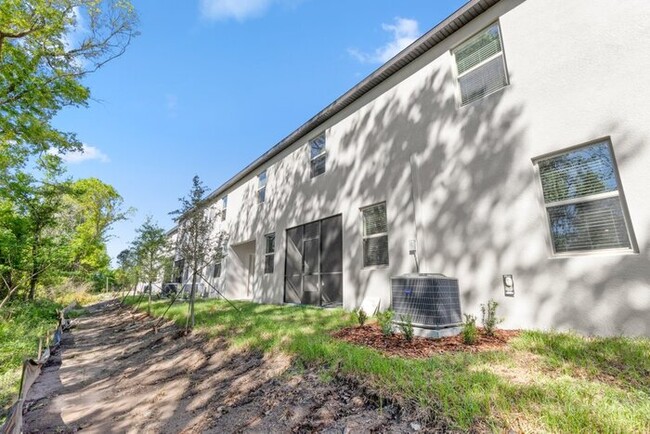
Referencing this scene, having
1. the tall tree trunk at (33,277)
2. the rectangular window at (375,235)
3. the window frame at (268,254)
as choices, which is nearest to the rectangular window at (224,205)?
the window frame at (268,254)

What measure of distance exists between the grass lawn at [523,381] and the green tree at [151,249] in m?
10.4

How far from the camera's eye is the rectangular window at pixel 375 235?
7074mm

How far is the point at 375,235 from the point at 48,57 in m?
13.4

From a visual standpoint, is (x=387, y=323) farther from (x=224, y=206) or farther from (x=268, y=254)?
(x=224, y=206)

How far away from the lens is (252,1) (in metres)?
8.52

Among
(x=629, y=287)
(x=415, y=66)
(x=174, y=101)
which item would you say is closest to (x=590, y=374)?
(x=629, y=287)

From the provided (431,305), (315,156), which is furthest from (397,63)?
(431,305)

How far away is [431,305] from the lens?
457 centimetres

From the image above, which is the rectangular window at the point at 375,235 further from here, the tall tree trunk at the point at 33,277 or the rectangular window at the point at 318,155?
the tall tree trunk at the point at 33,277

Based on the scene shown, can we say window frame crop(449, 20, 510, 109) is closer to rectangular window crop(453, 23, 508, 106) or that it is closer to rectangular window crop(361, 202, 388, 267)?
rectangular window crop(453, 23, 508, 106)

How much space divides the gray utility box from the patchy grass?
239 inches

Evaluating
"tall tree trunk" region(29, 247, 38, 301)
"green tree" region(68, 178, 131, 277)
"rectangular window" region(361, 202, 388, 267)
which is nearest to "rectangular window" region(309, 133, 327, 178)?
"rectangular window" region(361, 202, 388, 267)

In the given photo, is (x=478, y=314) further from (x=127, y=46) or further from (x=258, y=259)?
(x=127, y=46)

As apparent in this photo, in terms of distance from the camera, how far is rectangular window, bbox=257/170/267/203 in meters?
13.0
